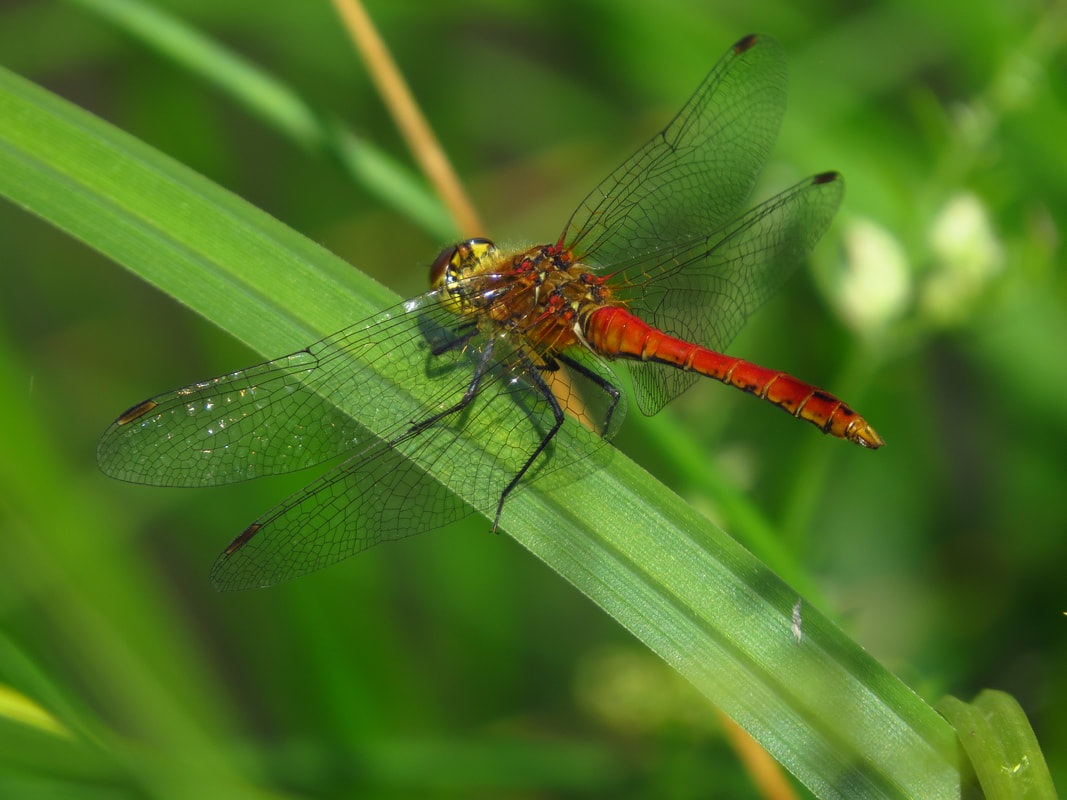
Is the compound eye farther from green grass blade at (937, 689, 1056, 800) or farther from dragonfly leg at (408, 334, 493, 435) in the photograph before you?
green grass blade at (937, 689, 1056, 800)

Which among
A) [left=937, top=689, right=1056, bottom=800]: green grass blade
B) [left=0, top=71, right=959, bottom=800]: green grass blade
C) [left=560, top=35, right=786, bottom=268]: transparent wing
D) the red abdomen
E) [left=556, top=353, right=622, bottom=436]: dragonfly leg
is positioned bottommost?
[left=937, top=689, right=1056, bottom=800]: green grass blade

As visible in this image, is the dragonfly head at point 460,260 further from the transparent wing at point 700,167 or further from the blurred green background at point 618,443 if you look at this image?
the transparent wing at point 700,167

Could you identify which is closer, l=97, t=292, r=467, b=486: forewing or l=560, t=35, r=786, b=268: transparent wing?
l=97, t=292, r=467, b=486: forewing

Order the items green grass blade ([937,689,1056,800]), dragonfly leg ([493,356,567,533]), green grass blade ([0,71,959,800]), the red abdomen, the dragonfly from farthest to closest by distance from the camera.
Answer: the red abdomen → the dragonfly → dragonfly leg ([493,356,567,533]) → green grass blade ([0,71,959,800]) → green grass blade ([937,689,1056,800])

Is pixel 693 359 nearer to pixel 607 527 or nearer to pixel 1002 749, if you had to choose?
pixel 607 527

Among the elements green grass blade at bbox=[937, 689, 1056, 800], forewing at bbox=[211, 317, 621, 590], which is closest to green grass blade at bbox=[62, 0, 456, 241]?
forewing at bbox=[211, 317, 621, 590]

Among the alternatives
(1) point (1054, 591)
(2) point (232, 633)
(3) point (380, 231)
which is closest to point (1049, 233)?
(1) point (1054, 591)

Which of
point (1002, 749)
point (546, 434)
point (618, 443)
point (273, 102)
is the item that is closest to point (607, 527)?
point (546, 434)
